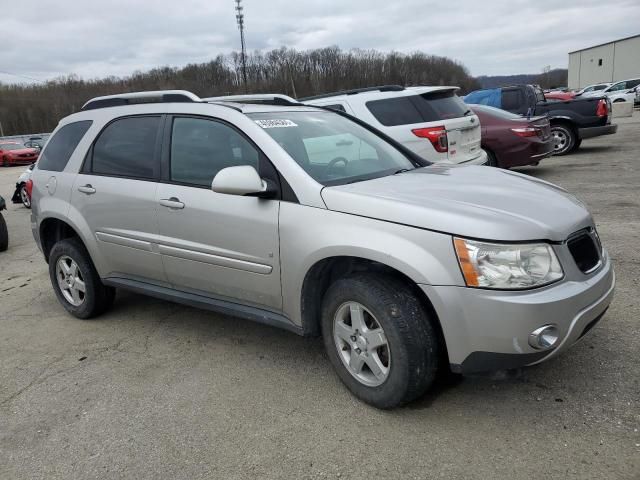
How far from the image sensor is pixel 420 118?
286 inches

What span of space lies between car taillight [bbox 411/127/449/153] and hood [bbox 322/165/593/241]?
365cm

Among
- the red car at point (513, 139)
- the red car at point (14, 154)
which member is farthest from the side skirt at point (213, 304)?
the red car at point (14, 154)

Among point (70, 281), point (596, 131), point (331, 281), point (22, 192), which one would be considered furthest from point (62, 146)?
point (596, 131)

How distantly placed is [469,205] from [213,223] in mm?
1618

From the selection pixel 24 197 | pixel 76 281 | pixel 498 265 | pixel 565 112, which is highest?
pixel 565 112

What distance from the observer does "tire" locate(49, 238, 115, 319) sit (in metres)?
4.62

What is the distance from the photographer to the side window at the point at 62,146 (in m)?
4.71

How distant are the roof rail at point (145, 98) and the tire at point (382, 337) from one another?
2.00m

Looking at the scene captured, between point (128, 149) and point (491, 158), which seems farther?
point (491, 158)

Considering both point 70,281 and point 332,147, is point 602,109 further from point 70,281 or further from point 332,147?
point 70,281

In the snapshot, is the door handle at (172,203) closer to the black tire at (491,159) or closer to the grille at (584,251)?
the grille at (584,251)

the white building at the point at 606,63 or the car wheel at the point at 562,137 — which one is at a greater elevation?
the white building at the point at 606,63

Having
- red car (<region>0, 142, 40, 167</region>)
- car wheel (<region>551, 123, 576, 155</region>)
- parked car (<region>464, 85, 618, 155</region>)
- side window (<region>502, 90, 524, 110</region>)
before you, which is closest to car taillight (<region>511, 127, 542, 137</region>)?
parked car (<region>464, 85, 618, 155</region>)

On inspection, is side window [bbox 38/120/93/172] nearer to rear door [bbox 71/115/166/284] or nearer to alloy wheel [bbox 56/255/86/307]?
rear door [bbox 71/115/166/284]
